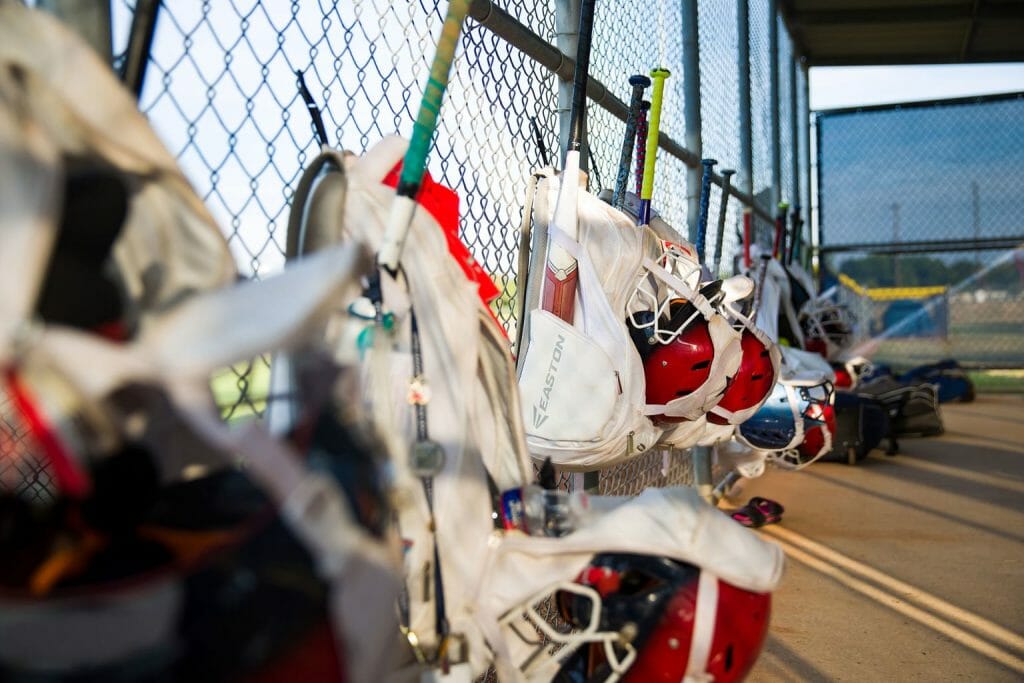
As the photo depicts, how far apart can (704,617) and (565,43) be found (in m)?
2.09

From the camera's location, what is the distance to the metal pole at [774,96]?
887cm

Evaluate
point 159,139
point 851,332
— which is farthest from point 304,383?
point 851,332

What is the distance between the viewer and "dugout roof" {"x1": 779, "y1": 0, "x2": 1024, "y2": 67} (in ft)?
37.6

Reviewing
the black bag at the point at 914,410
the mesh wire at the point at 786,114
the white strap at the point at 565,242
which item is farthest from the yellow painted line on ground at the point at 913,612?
the mesh wire at the point at 786,114

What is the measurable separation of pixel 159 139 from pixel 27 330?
336 mm

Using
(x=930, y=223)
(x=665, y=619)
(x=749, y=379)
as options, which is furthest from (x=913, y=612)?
(x=930, y=223)

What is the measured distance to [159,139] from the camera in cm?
102

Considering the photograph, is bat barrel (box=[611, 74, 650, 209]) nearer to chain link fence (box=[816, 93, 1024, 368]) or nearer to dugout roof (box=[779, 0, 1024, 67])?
dugout roof (box=[779, 0, 1024, 67])

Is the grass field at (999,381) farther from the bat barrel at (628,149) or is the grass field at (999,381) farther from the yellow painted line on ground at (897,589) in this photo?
the bat barrel at (628,149)

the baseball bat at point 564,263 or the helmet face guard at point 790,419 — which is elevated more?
the baseball bat at point 564,263

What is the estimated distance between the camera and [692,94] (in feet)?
15.9

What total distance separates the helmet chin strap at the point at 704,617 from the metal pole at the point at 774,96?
8104 mm

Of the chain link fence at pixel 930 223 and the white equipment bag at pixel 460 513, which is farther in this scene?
the chain link fence at pixel 930 223

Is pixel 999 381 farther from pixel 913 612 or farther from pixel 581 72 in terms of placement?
pixel 581 72
